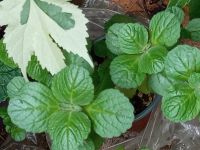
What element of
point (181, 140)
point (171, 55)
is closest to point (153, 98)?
point (181, 140)

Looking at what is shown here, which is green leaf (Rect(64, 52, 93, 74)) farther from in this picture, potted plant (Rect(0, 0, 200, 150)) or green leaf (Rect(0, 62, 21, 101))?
green leaf (Rect(0, 62, 21, 101))

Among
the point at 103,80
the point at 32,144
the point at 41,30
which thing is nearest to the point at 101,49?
the point at 103,80

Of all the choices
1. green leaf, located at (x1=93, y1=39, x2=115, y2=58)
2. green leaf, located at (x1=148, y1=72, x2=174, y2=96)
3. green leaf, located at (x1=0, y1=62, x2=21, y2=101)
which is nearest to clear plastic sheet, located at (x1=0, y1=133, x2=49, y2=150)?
green leaf, located at (x1=0, y1=62, x2=21, y2=101)

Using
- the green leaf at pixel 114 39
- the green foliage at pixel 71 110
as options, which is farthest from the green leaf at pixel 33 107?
the green leaf at pixel 114 39

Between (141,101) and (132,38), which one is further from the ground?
(132,38)

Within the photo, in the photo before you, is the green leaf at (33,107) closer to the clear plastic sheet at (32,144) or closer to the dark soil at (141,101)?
the dark soil at (141,101)

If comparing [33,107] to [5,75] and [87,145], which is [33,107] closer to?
[87,145]
